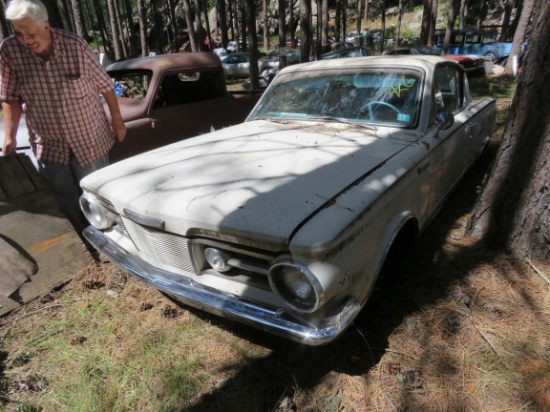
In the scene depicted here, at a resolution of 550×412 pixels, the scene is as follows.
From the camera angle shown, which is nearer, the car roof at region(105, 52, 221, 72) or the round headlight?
the round headlight

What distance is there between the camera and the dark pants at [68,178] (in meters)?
2.96

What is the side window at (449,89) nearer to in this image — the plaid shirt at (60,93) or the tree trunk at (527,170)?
the tree trunk at (527,170)

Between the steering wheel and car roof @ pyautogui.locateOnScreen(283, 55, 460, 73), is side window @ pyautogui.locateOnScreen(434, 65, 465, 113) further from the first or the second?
the steering wheel

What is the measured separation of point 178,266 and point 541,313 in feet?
7.50

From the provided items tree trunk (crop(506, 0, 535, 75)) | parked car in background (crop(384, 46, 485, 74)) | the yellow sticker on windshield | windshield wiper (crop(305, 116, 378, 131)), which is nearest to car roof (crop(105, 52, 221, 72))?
windshield wiper (crop(305, 116, 378, 131))

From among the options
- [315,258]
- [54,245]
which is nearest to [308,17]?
[54,245]

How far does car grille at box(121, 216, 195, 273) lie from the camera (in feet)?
6.39

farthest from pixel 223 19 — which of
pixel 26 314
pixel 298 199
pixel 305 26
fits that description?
pixel 298 199

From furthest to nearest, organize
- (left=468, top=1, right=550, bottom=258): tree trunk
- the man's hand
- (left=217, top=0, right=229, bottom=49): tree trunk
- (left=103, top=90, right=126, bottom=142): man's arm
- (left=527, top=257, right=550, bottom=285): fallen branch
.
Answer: (left=217, top=0, right=229, bottom=49): tree trunk, (left=103, top=90, right=126, bottom=142): man's arm, the man's hand, (left=527, top=257, right=550, bottom=285): fallen branch, (left=468, top=1, right=550, bottom=258): tree trunk

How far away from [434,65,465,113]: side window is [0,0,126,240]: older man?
2.69 m

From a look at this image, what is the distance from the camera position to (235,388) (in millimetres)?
2070

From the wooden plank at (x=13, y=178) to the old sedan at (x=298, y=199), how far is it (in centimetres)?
64

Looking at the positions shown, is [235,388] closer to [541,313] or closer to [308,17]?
[541,313]

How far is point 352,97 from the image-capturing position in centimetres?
297
